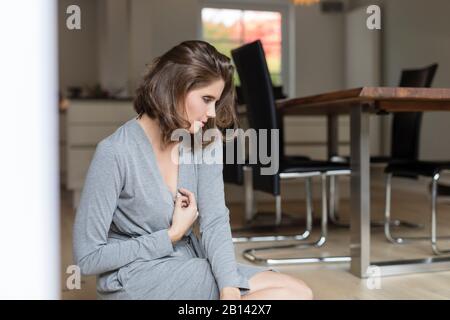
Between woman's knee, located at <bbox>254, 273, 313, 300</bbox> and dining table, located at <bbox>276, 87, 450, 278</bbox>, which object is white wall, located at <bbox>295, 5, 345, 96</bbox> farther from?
woman's knee, located at <bbox>254, 273, 313, 300</bbox>

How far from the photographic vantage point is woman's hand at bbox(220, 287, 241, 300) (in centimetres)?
115

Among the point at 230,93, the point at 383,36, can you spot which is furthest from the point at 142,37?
the point at 230,93

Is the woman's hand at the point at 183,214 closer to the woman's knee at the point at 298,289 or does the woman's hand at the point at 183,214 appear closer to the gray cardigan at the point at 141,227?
the gray cardigan at the point at 141,227

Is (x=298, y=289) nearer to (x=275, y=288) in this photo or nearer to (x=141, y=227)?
(x=275, y=288)

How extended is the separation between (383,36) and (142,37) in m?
2.73

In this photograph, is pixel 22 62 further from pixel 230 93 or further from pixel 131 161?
pixel 230 93

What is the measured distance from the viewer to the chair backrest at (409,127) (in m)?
3.46

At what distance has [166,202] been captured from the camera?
1.25 m

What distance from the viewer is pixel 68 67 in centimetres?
904

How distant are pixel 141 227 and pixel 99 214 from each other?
0.14 metres

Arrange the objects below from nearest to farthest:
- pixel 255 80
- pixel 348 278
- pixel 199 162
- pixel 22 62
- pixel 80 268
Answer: pixel 22 62, pixel 80 268, pixel 199 162, pixel 348 278, pixel 255 80

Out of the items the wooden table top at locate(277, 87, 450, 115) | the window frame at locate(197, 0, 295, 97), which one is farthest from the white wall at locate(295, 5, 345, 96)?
the wooden table top at locate(277, 87, 450, 115)

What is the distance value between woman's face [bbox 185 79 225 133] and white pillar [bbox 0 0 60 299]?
0.50 meters

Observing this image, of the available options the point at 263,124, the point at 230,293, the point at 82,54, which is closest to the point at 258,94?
the point at 263,124
